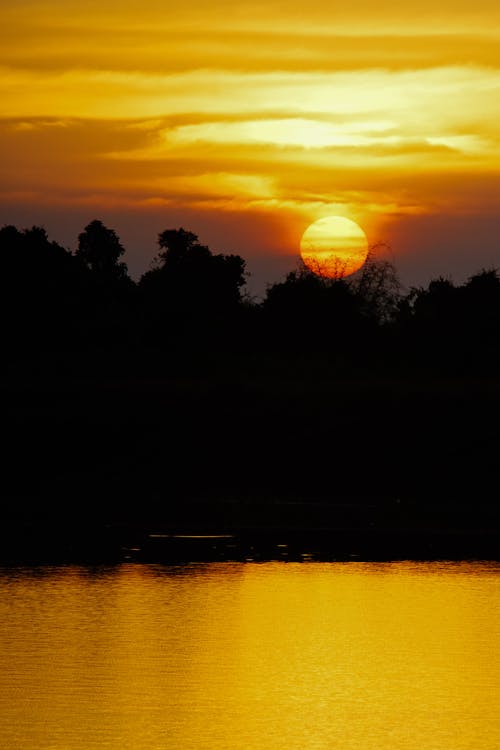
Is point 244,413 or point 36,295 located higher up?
point 36,295

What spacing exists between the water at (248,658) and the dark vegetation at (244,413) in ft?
12.6

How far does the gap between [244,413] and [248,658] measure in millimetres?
26118

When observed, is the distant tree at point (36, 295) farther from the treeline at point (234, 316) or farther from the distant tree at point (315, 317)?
the distant tree at point (315, 317)

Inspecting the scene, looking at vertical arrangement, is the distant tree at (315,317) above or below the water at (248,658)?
above

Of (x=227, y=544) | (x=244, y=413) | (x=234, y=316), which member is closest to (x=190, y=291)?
(x=234, y=316)

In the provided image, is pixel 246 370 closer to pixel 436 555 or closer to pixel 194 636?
pixel 436 555

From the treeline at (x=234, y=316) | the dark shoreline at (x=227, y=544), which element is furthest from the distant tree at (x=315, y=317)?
the dark shoreline at (x=227, y=544)

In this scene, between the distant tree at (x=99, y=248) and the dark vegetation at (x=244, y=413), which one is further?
the distant tree at (x=99, y=248)

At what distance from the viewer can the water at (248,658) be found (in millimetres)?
12836

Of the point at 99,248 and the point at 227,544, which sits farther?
the point at 99,248

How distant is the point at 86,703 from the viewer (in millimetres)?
13578

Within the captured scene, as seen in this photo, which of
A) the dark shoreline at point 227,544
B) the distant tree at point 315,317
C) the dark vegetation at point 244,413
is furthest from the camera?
the distant tree at point 315,317

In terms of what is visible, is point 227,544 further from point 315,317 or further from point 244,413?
point 315,317

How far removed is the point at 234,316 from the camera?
6738 cm
